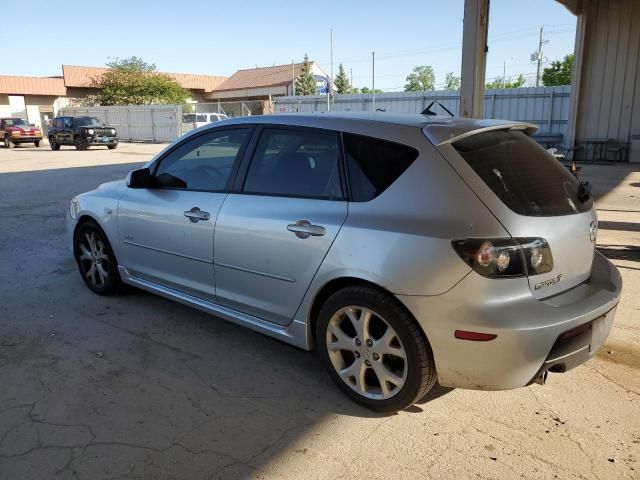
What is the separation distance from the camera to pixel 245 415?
2920 millimetres

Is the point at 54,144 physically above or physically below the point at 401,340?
above

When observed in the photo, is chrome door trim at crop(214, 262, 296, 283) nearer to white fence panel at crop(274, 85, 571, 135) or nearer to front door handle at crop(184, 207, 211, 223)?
front door handle at crop(184, 207, 211, 223)

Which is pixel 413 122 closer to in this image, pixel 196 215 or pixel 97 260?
pixel 196 215

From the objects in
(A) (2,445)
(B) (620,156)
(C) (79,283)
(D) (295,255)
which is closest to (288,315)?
(D) (295,255)

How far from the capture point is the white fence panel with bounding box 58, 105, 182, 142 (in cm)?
3334

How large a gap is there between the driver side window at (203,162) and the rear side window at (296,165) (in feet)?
0.79

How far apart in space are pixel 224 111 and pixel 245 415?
32404 millimetres

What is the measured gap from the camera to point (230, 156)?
3.70 meters

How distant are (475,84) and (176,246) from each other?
5.58 m

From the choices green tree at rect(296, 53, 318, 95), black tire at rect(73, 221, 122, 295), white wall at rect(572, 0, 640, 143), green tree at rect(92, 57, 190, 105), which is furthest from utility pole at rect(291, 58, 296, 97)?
black tire at rect(73, 221, 122, 295)

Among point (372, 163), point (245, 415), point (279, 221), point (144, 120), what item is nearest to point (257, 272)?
point (279, 221)

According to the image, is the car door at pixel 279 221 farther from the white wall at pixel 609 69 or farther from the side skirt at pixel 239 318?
the white wall at pixel 609 69

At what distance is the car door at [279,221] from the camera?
9.77 ft

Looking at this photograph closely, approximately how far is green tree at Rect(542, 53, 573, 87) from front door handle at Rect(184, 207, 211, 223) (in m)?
63.2
